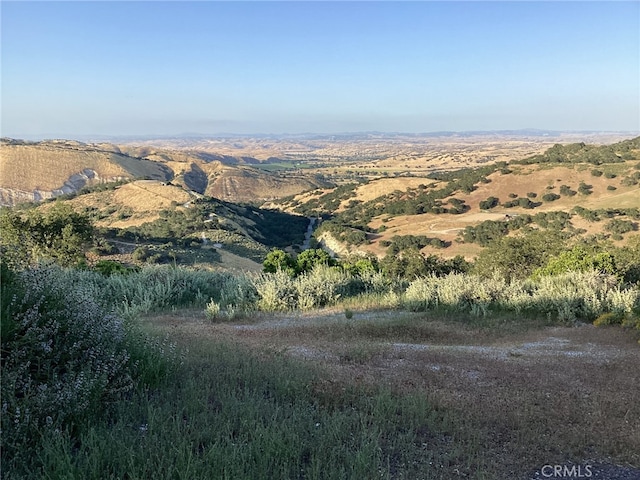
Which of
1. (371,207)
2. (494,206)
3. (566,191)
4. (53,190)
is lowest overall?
(371,207)

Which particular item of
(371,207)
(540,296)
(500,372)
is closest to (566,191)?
(371,207)

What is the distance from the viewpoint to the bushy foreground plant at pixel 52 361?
3.10 metres

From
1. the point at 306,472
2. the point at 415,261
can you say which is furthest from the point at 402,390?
the point at 415,261

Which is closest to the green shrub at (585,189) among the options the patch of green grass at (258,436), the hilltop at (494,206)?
the hilltop at (494,206)

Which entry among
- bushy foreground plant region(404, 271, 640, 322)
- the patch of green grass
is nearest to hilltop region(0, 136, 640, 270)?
bushy foreground plant region(404, 271, 640, 322)

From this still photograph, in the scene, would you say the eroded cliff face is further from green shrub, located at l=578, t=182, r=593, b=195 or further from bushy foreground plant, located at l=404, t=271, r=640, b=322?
green shrub, located at l=578, t=182, r=593, b=195

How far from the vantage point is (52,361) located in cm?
371

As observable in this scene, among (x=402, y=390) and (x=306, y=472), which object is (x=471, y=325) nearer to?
(x=402, y=390)

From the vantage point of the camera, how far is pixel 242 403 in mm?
3961

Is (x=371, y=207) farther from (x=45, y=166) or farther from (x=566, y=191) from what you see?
(x=45, y=166)

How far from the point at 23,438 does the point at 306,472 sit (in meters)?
1.74

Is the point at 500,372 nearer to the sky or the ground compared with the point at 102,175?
nearer to the ground

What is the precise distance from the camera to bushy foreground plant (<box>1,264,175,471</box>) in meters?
3.10

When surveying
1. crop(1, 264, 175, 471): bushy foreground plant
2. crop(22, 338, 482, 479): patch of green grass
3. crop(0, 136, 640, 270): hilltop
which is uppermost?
crop(1, 264, 175, 471): bushy foreground plant
